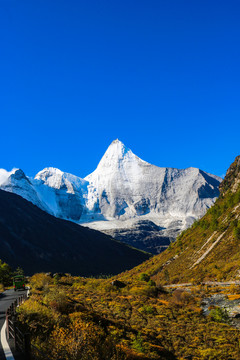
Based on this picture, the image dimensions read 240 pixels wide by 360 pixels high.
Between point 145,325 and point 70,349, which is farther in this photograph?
point 145,325

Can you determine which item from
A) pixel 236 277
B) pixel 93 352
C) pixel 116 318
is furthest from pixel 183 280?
pixel 93 352

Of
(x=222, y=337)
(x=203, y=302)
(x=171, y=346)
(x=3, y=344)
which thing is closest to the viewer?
(x=3, y=344)

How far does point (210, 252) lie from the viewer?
223ft

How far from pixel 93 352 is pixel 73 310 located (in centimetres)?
1183

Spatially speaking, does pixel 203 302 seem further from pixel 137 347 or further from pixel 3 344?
pixel 3 344

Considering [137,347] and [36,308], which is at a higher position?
[36,308]

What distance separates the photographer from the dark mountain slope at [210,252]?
180 ft

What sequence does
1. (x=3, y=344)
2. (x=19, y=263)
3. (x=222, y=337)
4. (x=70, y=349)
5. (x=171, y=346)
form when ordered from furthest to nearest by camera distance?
(x=19, y=263)
(x=222, y=337)
(x=171, y=346)
(x=3, y=344)
(x=70, y=349)

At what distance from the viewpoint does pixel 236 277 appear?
45469mm

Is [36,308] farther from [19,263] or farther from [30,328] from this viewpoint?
[19,263]

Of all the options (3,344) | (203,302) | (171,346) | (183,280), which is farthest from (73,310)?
(183,280)

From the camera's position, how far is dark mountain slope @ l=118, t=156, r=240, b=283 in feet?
180

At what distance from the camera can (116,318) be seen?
80.9 feet

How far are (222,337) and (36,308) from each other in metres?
13.2
